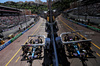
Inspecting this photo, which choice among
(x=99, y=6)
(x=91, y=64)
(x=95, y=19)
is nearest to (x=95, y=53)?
(x=91, y=64)

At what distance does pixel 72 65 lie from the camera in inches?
440

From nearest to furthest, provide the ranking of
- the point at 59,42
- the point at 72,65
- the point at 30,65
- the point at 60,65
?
the point at 60,65 < the point at 72,65 < the point at 30,65 < the point at 59,42

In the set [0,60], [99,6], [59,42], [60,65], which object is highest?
[99,6]

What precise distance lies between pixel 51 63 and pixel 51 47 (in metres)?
3.64

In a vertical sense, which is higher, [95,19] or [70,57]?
[95,19]

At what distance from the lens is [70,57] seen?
12.6m

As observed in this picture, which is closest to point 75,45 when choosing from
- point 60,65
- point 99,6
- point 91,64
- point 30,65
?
point 91,64

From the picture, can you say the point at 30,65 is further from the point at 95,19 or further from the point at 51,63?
the point at 95,19

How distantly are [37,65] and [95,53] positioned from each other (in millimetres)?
10898

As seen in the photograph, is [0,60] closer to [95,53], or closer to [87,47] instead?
[87,47]

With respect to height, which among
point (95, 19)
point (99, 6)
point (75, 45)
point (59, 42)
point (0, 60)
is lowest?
point (0, 60)

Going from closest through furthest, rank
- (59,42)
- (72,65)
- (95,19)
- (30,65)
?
(72,65) → (30,65) → (59,42) → (95,19)

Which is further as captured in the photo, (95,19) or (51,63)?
(95,19)

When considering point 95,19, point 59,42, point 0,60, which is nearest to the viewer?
point 59,42
